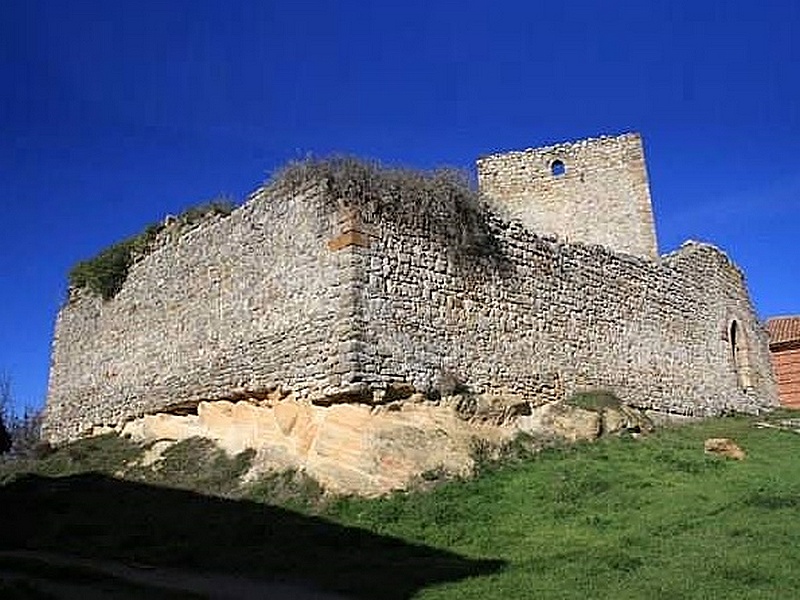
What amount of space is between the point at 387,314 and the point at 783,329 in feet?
76.9

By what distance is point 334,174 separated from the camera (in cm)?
1298

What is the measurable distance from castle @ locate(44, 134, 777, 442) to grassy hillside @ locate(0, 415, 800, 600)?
189 cm

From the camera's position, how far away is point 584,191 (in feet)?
73.3

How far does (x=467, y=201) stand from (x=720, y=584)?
8.59 meters

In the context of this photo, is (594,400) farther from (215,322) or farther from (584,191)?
(584,191)

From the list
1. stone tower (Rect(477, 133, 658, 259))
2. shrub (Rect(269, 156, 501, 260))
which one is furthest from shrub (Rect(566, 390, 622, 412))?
stone tower (Rect(477, 133, 658, 259))

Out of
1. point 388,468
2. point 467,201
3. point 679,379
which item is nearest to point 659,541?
point 388,468

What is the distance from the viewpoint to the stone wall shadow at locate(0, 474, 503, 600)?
27.2 ft

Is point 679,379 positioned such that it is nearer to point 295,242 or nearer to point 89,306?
point 295,242

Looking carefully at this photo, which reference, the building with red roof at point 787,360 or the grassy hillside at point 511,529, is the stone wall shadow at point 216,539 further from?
the building with red roof at point 787,360

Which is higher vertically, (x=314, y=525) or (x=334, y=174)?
(x=334, y=174)

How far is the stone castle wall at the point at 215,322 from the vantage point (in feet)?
41.2

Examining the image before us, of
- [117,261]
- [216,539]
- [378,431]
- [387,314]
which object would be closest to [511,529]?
[378,431]

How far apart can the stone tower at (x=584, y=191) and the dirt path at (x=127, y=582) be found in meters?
14.7
